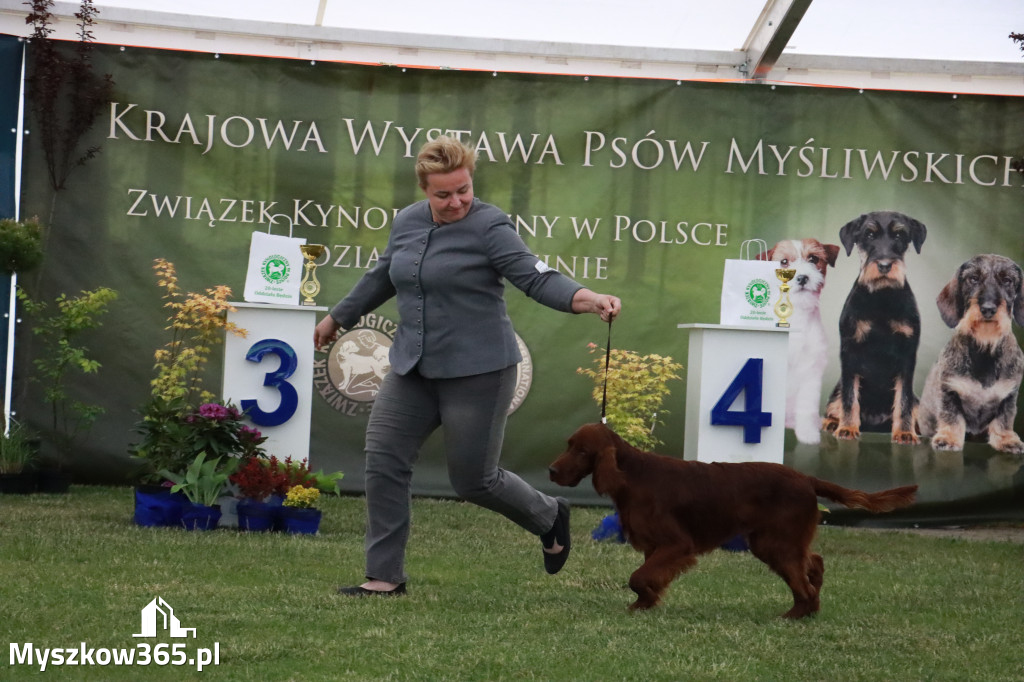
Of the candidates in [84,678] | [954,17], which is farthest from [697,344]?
[84,678]

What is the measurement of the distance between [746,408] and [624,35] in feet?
9.49

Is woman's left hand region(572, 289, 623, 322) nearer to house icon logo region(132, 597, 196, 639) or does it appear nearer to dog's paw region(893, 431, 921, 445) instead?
house icon logo region(132, 597, 196, 639)

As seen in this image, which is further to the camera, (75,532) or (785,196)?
(785,196)

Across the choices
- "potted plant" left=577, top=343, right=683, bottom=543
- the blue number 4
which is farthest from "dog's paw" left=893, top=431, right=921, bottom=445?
the blue number 4

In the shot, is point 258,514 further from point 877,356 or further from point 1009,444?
point 1009,444

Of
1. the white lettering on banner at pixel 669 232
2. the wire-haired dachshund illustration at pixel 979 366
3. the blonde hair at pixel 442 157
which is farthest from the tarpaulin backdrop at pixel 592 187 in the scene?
the blonde hair at pixel 442 157

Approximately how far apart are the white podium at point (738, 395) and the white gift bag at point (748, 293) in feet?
0.26

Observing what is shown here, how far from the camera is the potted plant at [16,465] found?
23.0ft

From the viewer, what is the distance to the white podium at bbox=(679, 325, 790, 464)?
6.53m

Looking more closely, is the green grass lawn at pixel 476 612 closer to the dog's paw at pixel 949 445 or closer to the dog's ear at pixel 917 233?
the dog's paw at pixel 949 445

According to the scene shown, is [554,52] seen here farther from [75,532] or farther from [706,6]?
[75,532]

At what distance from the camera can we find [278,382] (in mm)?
6375

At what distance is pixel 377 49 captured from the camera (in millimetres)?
8055

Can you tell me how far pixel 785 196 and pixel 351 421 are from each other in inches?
129
